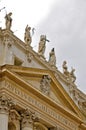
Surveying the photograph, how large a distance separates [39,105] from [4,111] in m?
3.51

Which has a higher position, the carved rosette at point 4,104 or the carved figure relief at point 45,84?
the carved figure relief at point 45,84

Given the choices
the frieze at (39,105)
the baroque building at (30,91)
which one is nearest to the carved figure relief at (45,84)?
the baroque building at (30,91)

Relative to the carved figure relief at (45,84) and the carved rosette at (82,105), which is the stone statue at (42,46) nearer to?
the carved figure relief at (45,84)

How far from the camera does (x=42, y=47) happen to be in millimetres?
32969

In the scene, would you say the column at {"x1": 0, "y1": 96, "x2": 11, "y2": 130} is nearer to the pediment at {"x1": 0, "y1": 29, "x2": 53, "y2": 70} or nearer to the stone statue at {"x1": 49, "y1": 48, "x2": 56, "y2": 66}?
the pediment at {"x1": 0, "y1": 29, "x2": 53, "y2": 70}

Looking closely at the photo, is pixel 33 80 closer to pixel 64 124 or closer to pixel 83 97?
pixel 64 124

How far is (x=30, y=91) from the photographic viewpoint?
2900 centimetres

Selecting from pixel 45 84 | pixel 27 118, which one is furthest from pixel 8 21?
pixel 27 118

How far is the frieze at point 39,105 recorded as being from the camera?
1090 inches

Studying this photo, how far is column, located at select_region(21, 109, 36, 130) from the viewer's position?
2842 centimetres

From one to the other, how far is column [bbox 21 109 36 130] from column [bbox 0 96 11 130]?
166 centimetres

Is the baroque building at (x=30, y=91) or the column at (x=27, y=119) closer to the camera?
the baroque building at (x=30, y=91)

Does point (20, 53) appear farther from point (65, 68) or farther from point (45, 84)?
point (65, 68)

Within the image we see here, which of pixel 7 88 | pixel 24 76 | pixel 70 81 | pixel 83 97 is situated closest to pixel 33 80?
pixel 24 76
